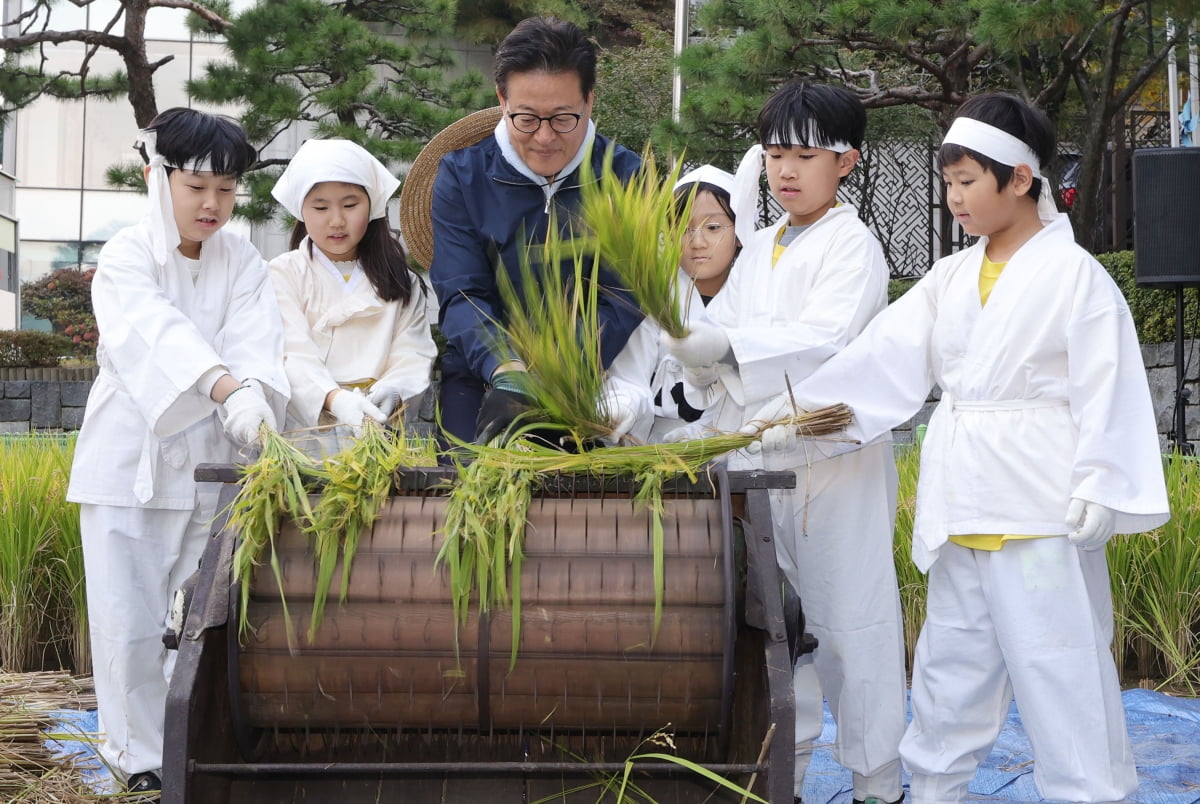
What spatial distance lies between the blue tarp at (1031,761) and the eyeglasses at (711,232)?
1.47 meters

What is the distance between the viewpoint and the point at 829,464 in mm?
3193

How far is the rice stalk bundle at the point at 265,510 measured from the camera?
2.21 metres

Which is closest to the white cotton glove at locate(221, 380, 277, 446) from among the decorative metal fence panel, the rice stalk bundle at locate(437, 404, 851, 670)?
the rice stalk bundle at locate(437, 404, 851, 670)

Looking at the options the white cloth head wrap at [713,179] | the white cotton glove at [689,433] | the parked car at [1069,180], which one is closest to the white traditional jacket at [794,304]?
the white cotton glove at [689,433]

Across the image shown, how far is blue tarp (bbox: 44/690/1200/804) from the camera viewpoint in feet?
11.3

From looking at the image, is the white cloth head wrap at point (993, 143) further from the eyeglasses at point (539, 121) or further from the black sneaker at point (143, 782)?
the black sneaker at point (143, 782)

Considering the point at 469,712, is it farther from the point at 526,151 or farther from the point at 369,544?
the point at 526,151

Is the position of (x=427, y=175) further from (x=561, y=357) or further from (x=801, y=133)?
(x=561, y=357)

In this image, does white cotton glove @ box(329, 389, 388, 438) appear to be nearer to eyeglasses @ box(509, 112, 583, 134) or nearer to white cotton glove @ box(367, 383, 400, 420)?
white cotton glove @ box(367, 383, 400, 420)

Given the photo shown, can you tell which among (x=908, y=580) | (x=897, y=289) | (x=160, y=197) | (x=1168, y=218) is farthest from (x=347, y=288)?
(x=897, y=289)

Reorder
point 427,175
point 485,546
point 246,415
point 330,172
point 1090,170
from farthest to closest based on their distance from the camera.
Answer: point 1090,170 → point 427,175 → point 330,172 → point 246,415 → point 485,546

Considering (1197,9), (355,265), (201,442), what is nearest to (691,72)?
(1197,9)

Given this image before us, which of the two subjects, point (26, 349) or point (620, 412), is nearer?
point (620, 412)

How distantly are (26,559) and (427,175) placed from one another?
251 cm
